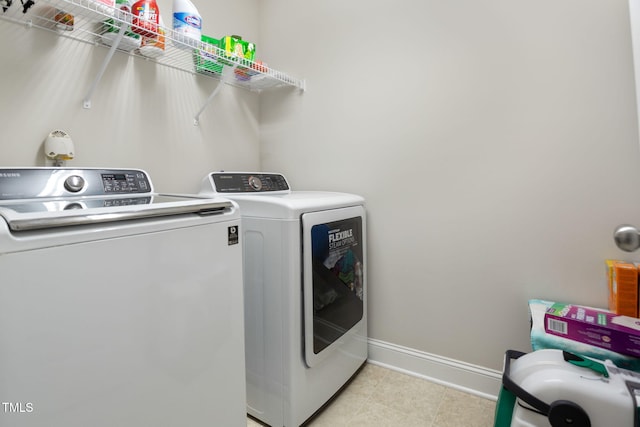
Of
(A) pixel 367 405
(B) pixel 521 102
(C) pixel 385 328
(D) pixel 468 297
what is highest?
(B) pixel 521 102

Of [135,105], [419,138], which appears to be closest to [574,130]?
[419,138]

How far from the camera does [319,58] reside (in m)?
2.17

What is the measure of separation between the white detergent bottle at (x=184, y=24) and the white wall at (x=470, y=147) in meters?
0.84

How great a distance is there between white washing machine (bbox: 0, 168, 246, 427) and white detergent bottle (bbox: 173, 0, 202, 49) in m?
0.79

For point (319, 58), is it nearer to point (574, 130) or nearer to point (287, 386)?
point (574, 130)

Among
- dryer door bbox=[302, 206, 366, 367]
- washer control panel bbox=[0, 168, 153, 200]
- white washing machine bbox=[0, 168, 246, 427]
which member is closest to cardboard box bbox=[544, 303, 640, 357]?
dryer door bbox=[302, 206, 366, 367]

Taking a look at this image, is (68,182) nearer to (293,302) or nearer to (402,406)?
(293,302)

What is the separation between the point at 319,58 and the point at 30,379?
2.12m

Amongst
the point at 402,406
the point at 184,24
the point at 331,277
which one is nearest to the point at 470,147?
the point at 331,277

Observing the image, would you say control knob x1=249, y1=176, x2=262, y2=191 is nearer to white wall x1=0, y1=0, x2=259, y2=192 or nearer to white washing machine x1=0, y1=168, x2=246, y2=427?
white wall x1=0, y1=0, x2=259, y2=192

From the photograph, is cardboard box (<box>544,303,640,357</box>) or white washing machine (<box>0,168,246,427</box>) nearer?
white washing machine (<box>0,168,246,427</box>)

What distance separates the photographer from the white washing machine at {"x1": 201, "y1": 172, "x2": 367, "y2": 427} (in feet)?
4.75

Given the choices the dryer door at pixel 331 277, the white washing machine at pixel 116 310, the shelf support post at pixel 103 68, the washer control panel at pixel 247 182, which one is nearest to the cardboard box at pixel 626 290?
the dryer door at pixel 331 277

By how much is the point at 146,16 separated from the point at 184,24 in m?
0.17
